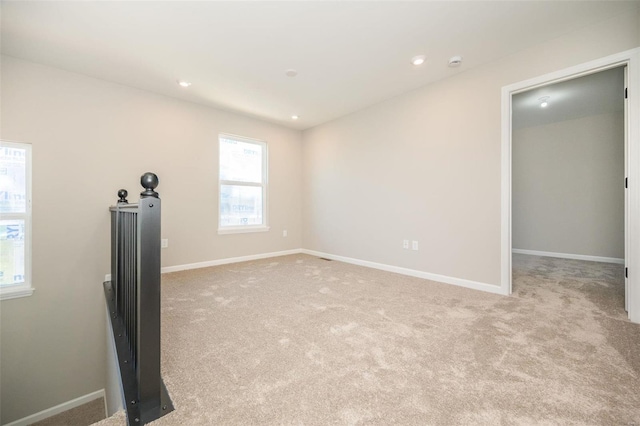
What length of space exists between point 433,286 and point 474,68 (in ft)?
8.22

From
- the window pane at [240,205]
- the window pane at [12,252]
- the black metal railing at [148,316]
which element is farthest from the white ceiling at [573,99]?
the window pane at [12,252]

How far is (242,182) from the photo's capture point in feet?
14.7

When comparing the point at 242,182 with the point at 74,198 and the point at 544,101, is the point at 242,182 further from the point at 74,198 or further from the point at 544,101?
the point at 544,101

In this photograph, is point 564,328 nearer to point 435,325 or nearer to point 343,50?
point 435,325

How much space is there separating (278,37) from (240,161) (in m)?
2.45

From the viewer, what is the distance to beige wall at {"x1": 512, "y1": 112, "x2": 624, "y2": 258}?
4.37 m

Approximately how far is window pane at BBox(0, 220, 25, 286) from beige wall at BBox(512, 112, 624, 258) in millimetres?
7761

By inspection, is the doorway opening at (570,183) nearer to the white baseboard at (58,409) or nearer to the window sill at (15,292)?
the white baseboard at (58,409)

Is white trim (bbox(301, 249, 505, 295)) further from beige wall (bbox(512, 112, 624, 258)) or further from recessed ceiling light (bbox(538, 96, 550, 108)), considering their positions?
beige wall (bbox(512, 112, 624, 258))

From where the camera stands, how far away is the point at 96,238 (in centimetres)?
310

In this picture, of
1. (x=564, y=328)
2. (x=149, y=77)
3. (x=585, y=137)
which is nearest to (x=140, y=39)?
(x=149, y=77)

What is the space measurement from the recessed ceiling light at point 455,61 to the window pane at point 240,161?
10.5 feet

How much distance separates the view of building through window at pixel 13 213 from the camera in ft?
8.75

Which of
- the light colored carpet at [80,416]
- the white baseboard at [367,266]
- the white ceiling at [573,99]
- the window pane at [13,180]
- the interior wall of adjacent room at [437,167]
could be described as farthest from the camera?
the white ceiling at [573,99]
